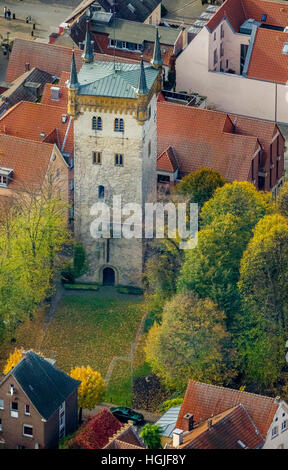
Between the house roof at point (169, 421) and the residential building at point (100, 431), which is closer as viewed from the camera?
the residential building at point (100, 431)

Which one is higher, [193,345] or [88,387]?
[193,345]

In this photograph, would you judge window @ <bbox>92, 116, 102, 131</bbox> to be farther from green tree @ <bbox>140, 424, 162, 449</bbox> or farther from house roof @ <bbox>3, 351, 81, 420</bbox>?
green tree @ <bbox>140, 424, 162, 449</bbox>

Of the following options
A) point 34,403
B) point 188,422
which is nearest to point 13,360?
point 34,403

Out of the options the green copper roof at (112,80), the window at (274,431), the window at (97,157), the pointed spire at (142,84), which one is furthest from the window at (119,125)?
the window at (274,431)

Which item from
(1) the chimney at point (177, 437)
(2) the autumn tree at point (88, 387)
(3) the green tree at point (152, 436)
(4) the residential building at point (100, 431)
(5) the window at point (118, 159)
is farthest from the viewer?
(5) the window at point (118, 159)

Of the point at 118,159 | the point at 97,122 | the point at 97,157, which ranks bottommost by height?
the point at 118,159

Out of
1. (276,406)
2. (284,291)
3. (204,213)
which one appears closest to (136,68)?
(204,213)

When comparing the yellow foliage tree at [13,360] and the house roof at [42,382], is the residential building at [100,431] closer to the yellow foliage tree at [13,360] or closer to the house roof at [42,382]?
the house roof at [42,382]

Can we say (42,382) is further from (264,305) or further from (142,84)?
(142,84)

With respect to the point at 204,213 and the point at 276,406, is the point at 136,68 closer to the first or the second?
the point at 204,213
